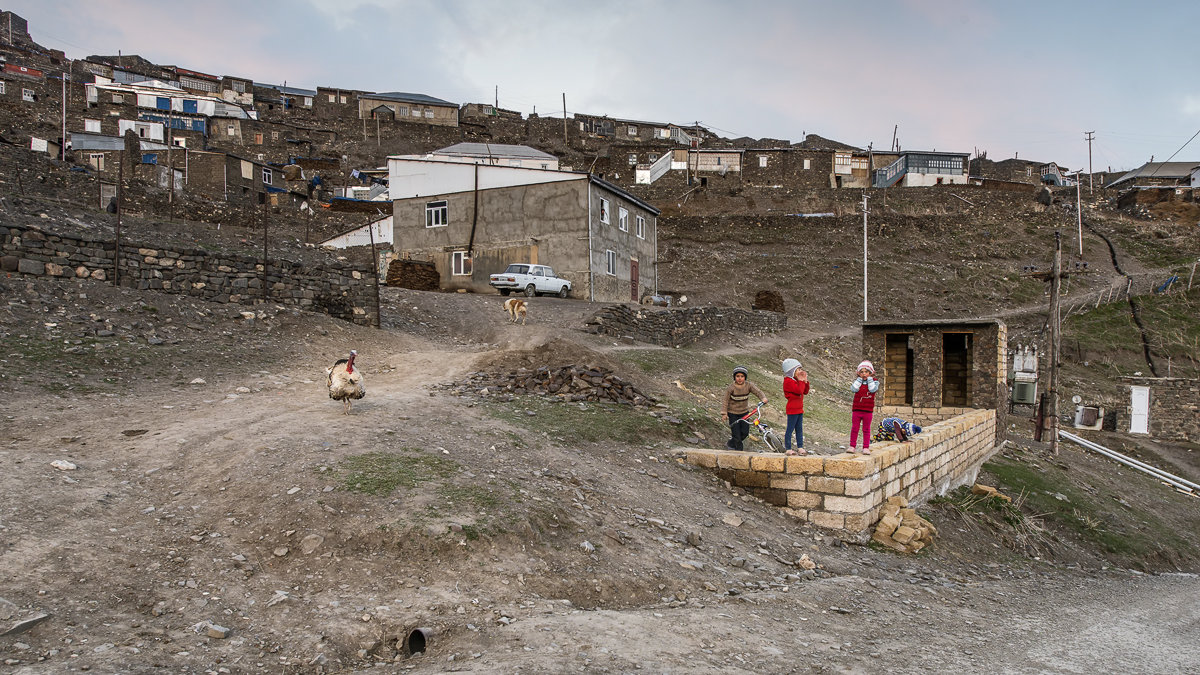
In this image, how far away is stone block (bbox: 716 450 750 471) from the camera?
378 inches

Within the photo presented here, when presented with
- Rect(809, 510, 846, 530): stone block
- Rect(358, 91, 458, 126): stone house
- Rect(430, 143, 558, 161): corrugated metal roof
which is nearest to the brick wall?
Rect(809, 510, 846, 530): stone block

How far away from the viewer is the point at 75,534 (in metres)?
5.55

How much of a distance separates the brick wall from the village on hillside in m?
0.13

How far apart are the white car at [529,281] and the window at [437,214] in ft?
20.5

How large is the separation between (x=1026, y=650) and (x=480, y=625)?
4.90 m

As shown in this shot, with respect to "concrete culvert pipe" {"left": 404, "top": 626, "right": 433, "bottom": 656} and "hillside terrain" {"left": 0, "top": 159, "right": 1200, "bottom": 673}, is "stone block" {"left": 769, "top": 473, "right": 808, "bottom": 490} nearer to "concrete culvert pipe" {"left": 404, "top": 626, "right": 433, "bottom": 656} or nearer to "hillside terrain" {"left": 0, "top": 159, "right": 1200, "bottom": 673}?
"hillside terrain" {"left": 0, "top": 159, "right": 1200, "bottom": 673}

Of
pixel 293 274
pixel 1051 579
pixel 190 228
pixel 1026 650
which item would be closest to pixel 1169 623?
pixel 1051 579

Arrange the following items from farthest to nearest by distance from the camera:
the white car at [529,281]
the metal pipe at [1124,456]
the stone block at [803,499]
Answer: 1. the white car at [529,281]
2. the metal pipe at [1124,456]
3. the stone block at [803,499]

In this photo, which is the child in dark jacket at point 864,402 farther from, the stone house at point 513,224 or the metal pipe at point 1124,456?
the stone house at point 513,224

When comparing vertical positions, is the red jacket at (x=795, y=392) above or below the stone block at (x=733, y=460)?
above

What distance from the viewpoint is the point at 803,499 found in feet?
29.8

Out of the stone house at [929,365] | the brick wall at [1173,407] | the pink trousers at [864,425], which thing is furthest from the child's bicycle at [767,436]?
the brick wall at [1173,407]

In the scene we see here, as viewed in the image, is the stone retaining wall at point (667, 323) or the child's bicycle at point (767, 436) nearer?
the child's bicycle at point (767, 436)

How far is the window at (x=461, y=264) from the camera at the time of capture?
3200 centimetres
